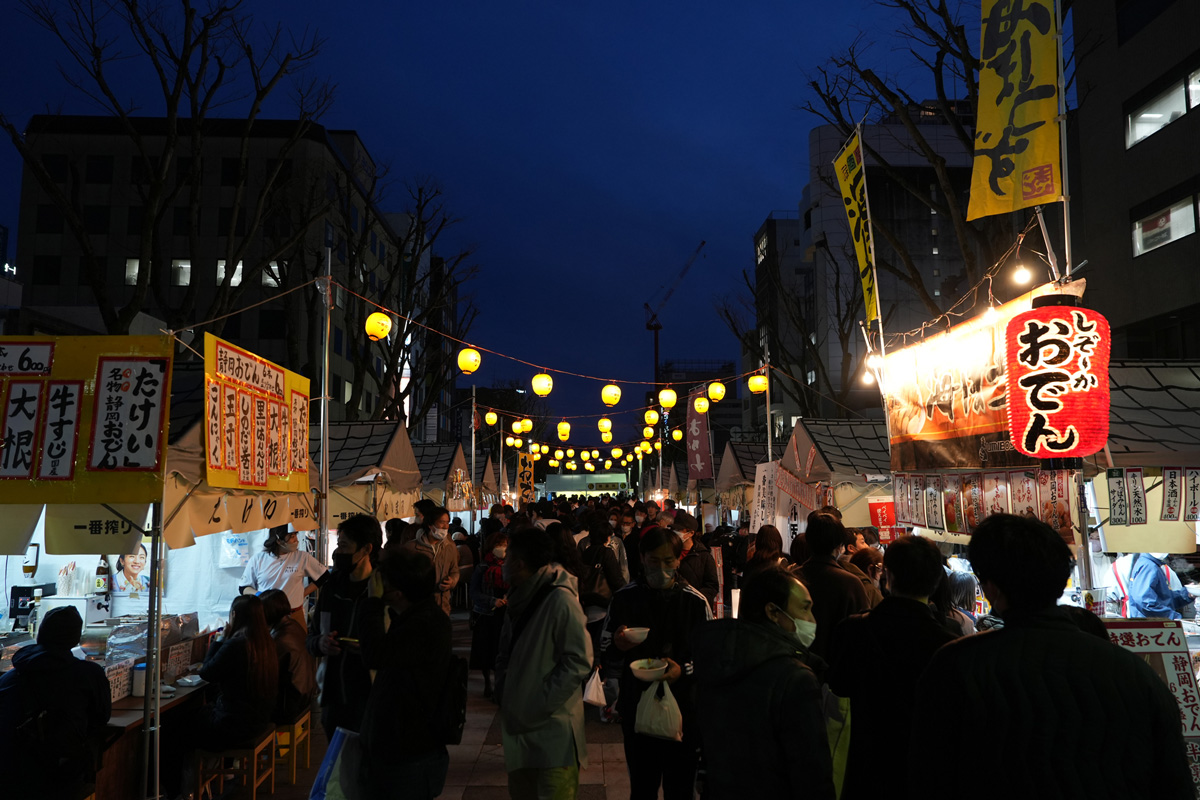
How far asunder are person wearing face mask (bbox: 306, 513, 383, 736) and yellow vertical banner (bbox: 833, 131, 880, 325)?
709cm

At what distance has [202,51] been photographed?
1295 centimetres

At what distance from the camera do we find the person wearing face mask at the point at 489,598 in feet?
29.7

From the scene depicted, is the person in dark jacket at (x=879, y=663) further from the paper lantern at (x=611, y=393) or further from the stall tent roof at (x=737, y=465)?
the paper lantern at (x=611, y=393)

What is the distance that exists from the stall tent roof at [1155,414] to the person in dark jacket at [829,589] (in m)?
3.12

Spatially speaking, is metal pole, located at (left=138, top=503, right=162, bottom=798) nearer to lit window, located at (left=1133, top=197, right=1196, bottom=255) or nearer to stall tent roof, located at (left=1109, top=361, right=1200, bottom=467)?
stall tent roof, located at (left=1109, top=361, right=1200, bottom=467)

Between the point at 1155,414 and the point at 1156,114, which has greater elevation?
the point at 1156,114

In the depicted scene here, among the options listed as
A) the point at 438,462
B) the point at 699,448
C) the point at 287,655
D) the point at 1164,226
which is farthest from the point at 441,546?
the point at 1164,226

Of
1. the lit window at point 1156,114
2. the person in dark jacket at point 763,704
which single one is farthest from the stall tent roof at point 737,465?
the person in dark jacket at point 763,704

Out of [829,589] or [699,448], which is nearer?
[829,589]

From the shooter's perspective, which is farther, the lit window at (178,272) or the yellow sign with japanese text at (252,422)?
the lit window at (178,272)

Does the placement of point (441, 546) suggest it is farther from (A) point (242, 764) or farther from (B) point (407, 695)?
(B) point (407, 695)

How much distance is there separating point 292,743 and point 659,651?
399cm

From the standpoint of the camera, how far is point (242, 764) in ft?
20.9

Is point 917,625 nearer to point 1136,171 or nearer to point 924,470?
point 924,470
